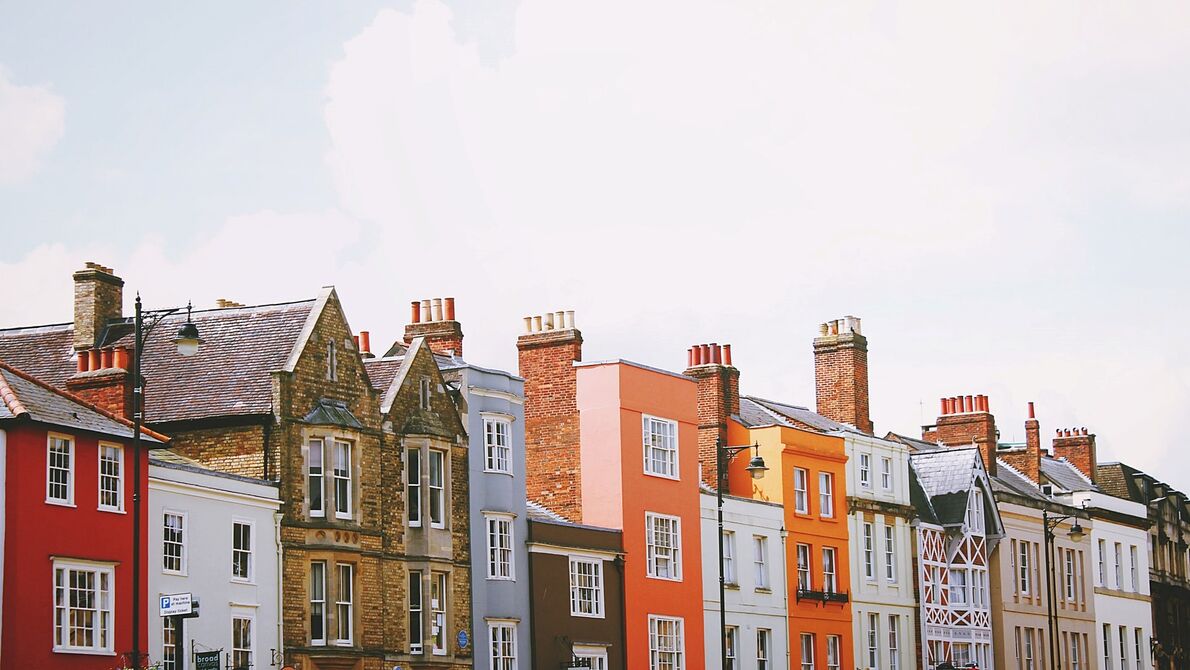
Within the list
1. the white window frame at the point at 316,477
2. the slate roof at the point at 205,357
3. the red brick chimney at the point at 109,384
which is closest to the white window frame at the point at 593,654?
the white window frame at the point at 316,477

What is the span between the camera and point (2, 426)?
1652 inches

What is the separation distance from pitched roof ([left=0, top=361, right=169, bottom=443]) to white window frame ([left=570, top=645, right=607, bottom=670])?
56.9ft

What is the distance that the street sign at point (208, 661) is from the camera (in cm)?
4281

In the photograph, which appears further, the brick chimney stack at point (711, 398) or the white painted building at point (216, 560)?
the brick chimney stack at point (711, 398)

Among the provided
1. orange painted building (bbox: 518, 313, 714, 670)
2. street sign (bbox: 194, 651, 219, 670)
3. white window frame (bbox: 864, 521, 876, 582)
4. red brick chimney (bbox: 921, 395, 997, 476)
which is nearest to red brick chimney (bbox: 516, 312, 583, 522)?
orange painted building (bbox: 518, 313, 714, 670)

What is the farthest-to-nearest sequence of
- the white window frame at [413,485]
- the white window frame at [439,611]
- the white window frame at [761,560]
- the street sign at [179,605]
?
the white window frame at [761,560]
the white window frame at [413,485]
the white window frame at [439,611]
the street sign at [179,605]

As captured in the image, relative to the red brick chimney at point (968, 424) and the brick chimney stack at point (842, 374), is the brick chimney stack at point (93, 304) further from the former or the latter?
the red brick chimney at point (968, 424)

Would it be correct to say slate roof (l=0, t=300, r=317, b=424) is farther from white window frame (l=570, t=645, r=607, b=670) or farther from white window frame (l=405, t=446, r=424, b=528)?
white window frame (l=570, t=645, r=607, b=670)

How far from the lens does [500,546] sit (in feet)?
186

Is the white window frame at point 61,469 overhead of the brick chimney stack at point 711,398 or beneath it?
beneath

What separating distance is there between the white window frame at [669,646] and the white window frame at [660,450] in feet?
14.4

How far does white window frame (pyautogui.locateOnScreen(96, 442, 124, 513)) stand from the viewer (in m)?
44.4

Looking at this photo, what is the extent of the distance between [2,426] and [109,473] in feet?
11.1

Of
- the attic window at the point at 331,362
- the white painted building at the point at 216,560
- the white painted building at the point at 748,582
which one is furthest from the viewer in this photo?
the white painted building at the point at 748,582
